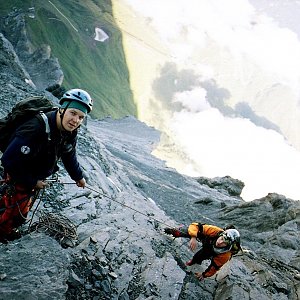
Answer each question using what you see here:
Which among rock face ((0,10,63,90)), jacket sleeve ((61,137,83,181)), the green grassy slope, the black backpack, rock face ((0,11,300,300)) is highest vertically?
the black backpack

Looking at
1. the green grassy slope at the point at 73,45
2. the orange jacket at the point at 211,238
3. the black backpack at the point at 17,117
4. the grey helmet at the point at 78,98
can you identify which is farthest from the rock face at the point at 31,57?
the grey helmet at the point at 78,98

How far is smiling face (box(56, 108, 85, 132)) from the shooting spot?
603cm

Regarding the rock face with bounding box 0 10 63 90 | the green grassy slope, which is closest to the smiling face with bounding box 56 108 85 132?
the rock face with bounding box 0 10 63 90

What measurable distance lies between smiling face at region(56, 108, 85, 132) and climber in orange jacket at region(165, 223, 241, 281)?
21.1 ft

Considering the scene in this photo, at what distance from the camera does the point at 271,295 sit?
10.9 metres

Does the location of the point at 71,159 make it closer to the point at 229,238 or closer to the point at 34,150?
the point at 34,150

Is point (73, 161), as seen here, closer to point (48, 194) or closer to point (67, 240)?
point (67, 240)

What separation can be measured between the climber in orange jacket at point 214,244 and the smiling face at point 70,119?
21.1 feet

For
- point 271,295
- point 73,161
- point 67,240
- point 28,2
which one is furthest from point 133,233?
point 28,2

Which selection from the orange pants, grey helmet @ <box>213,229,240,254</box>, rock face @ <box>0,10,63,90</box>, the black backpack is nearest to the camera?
the black backpack

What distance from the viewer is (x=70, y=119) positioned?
6.03m

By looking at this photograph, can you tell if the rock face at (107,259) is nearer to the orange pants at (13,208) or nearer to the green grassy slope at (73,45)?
the orange pants at (13,208)

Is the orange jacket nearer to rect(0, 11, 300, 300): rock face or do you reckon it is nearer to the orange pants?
rect(0, 11, 300, 300): rock face

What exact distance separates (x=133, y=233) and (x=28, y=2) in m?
155
